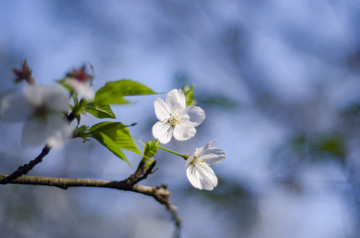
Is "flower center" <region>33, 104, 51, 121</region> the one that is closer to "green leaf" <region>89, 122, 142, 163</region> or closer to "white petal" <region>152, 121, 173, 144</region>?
"green leaf" <region>89, 122, 142, 163</region>

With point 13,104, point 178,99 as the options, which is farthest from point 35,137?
point 178,99

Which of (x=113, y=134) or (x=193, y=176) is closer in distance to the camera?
(x=113, y=134)

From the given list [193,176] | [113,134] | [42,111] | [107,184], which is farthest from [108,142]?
[193,176]

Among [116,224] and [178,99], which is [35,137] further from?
[116,224]

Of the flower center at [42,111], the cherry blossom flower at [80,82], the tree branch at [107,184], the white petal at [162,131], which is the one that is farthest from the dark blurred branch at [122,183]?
the cherry blossom flower at [80,82]

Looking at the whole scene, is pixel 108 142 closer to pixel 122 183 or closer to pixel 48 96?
pixel 122 183

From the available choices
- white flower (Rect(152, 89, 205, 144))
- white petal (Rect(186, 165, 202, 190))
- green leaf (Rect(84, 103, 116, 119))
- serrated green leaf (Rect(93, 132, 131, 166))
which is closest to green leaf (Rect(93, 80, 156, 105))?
green leaf (Rect(84, 103, 116, 119))

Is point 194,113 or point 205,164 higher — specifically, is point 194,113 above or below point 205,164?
above
